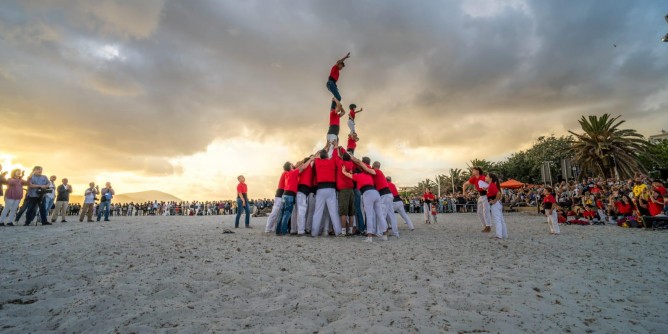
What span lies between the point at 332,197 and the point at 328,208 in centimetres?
35

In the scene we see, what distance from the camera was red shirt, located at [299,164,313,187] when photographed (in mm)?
8836

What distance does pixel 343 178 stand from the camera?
8.60 metres

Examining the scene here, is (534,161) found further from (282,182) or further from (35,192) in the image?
(35,192)

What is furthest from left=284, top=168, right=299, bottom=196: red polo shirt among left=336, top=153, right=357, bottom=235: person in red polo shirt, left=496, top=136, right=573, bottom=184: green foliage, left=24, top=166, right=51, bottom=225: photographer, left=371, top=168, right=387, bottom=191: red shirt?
left=496, top=136, right=573, bottom=184: green foliage

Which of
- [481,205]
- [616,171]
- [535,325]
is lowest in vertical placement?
[535,325]

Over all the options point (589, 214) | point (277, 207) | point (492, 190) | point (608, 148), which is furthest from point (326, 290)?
point (608, 148)

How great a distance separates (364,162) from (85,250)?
6877 millimetres

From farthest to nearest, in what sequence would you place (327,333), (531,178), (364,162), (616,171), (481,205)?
1. (531,178)
2. (616,171)
3. (481,205)
4. (364,162)
5. (327,333)

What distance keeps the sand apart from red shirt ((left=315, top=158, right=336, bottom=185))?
248cm

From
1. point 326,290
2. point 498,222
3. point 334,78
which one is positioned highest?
point 334,78

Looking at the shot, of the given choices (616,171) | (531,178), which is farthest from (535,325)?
(531,178)

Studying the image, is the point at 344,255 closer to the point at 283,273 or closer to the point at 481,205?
the point at 283,273

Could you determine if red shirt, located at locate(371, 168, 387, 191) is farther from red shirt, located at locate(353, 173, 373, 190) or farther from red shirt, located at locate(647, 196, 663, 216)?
red shirt, located at locate(647, 196, 663, 216)

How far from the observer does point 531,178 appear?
168ft
